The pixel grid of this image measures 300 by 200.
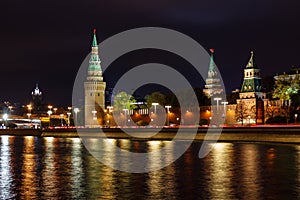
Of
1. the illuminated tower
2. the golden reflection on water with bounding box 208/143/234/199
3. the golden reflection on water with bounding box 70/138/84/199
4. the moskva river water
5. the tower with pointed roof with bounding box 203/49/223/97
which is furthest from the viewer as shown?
the tower with pointed roof with bounding box 203/49/223/97

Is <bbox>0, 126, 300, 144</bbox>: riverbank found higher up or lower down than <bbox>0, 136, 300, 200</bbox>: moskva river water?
higher up

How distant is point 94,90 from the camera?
459 feet

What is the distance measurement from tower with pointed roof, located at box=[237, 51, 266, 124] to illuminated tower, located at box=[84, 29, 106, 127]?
4313 centimetres

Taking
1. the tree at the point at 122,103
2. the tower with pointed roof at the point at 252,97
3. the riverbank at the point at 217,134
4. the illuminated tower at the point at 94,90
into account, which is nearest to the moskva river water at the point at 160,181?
the riverbank at the point at 217,134

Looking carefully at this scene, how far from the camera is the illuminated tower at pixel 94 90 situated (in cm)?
13588

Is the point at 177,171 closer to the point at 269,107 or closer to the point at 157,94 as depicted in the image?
the point at 269,107

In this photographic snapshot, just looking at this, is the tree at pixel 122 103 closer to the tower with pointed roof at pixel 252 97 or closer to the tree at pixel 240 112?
the tower with pointed roof at pixel 252 97

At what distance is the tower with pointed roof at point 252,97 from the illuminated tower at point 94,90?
43.1m

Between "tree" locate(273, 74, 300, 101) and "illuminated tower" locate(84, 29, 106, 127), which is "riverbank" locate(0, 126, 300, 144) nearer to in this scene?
"tree" locate(273, 74, 300, 101)

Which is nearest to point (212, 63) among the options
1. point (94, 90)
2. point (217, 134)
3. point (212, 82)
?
point (212, 82)

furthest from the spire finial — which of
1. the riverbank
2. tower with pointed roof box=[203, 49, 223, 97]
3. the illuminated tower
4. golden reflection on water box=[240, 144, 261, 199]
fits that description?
golden reflection on water box=[240, 144, 261, 199]

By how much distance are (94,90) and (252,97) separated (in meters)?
50.8

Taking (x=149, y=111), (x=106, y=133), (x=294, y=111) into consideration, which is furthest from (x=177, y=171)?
(x=149, y=111)

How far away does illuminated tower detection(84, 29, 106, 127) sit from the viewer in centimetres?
13588
